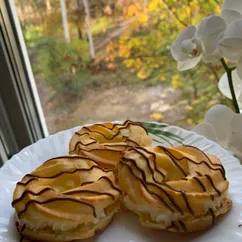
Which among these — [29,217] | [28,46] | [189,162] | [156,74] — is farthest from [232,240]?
[28,46]

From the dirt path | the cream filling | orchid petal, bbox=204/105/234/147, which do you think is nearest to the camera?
the cream filling

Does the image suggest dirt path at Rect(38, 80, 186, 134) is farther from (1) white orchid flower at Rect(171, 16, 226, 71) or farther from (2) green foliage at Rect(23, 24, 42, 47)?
(1) white orchid flower at Rect(171, 16, 226, 71)

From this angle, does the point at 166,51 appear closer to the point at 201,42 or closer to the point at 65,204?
the point at 201,42

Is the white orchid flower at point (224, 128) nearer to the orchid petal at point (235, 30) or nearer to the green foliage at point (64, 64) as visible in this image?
the orchid petal at point (235, 30)

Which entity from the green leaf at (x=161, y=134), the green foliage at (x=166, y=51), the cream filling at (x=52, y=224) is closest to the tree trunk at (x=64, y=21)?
the green foliage at (x=166, y=51)

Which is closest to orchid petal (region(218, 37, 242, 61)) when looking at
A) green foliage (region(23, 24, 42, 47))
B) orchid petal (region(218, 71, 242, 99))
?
orchid petal (region(218, 71, 242, 99))
